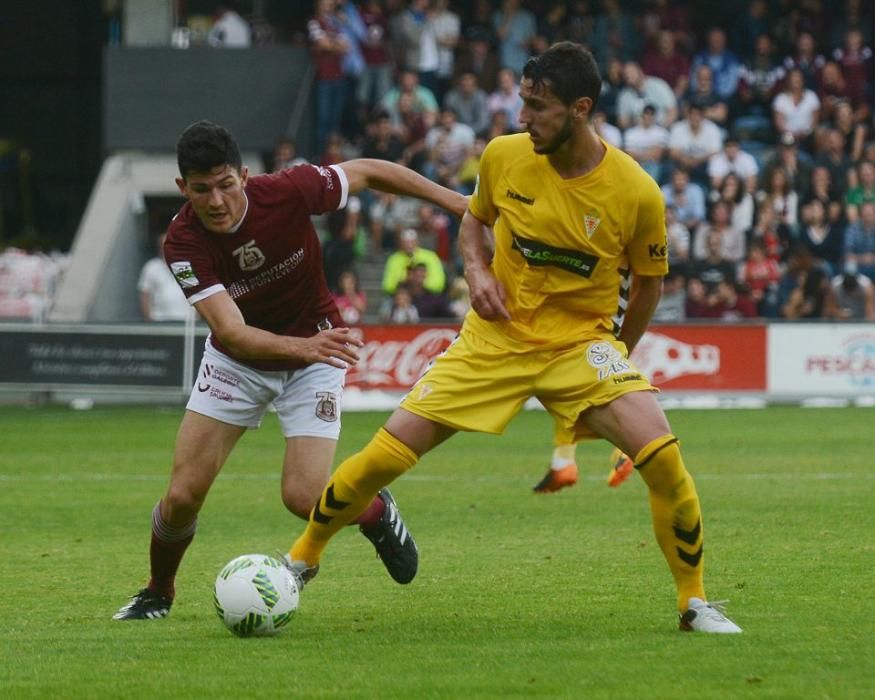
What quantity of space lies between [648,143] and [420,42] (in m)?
3.97

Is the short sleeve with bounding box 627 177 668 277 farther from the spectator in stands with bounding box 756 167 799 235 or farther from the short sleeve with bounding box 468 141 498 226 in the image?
the spectator in stands with bounding box 756 167 799 235

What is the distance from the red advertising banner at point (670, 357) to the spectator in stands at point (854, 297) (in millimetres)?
1592

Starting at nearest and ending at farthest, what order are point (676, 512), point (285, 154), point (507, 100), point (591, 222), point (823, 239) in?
point (676, 512)
point (591, 222)
point (823, 239)
point (285, 154)
point (507, 100)

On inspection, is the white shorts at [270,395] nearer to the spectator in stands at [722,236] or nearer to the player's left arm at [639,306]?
the player's left arm at [639,306]

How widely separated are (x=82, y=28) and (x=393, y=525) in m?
27.9

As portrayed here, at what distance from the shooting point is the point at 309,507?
761 centimetres

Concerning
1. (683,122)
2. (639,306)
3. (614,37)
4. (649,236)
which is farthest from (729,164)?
(649,236)

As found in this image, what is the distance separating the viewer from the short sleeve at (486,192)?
6.99m

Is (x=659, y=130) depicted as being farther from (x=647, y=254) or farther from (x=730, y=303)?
(x=647, y=254)

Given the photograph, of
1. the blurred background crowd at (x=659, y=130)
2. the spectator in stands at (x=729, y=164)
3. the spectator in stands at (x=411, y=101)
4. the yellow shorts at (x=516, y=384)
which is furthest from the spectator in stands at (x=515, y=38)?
the yellow shorts at (x=516, y=384)

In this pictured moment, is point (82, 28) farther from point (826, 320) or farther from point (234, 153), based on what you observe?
point (234, 153)

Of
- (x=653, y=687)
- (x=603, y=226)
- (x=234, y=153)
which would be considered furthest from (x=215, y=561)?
(x=653, y=687)

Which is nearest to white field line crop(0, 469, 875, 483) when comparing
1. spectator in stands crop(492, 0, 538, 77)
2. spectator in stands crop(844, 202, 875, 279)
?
spectator in stands crop(844, 202, 875, 279)

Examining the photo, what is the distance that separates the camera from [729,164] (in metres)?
24.0
